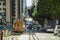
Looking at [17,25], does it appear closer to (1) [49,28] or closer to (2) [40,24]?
(1) [49,28]

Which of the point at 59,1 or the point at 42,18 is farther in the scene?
the point at 42,18

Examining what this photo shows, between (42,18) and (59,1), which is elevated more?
(59,1)

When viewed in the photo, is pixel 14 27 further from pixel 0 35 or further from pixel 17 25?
pixel 0 35

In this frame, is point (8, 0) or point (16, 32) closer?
point (16, 32)

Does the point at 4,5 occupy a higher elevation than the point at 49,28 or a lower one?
higher

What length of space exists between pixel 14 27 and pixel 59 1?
12.8 meters

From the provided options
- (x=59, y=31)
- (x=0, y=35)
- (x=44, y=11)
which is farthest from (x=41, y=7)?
(x=0, y=35)

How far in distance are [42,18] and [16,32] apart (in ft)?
67.9

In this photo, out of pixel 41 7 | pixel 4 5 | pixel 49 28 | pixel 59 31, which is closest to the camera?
pixel 59 31

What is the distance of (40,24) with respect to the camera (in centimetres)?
7462

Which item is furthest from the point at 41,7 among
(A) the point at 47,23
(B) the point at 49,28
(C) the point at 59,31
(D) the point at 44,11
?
(C) the point at 59,31

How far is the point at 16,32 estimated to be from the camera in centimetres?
4834

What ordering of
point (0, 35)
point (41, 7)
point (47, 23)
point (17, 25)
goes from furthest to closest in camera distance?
1. point (47, 23)
2. point (41, 7)
3. point (17, 25)
4. point (0, 35)

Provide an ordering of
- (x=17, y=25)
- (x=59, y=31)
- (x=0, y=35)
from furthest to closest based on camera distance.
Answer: (x=17, y=25) < (x=59, y=31) < (x=0, y=35)
